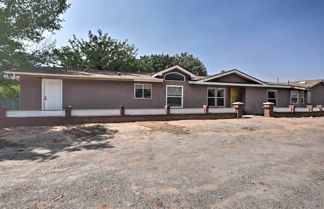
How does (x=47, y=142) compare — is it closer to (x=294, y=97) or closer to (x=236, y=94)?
(x=236, y=94)

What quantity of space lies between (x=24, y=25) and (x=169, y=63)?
27.2 m

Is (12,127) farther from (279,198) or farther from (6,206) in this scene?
(279,198)

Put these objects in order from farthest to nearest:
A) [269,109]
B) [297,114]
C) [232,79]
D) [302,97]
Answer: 1. [302,97]
2. [232,79]
3. [297,114]
4. [269,109]

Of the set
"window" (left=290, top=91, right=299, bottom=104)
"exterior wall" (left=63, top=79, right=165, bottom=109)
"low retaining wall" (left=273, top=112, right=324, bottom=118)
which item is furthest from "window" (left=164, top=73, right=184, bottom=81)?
"window" (left=290, top=91, right=299, bottom=104)

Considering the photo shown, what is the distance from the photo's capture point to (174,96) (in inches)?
576

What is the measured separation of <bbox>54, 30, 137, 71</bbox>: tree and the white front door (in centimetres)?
1422

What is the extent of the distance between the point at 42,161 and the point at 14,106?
13933 mm

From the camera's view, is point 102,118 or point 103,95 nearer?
point 102,118

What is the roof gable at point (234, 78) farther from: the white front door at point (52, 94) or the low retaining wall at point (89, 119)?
the white front door at point (52, 94)

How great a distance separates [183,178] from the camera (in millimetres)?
3576

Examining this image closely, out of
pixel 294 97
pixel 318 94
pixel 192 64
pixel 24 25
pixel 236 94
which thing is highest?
pixel 192 64

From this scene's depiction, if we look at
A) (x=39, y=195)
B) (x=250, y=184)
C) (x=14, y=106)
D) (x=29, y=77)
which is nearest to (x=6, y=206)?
(x=39, y=195)

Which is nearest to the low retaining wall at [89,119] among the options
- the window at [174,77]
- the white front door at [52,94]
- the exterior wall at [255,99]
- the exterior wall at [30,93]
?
the white front door at [52,94]

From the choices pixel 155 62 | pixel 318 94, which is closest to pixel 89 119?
pixel 318 94
